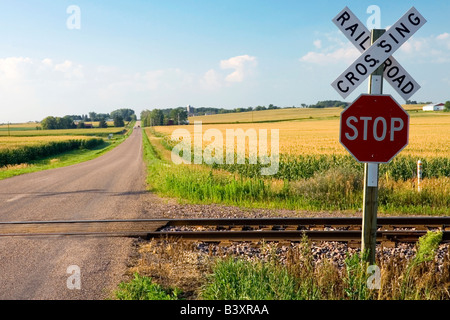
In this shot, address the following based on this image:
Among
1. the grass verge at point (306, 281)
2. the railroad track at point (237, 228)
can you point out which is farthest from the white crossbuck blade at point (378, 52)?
the railroad track at point (237, 228)

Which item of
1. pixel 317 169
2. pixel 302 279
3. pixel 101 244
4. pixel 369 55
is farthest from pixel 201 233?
pixel 317 169

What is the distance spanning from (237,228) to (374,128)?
185 inches

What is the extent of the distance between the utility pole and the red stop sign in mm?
141

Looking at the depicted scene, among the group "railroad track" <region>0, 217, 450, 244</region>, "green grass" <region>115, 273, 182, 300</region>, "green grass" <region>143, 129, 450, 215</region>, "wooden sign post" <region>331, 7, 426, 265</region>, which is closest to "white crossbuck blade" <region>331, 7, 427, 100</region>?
"wooden sign post" <region>331, 7, 426, 265</region>

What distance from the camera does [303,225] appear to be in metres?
8.64

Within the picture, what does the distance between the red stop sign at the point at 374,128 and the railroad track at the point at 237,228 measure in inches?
130

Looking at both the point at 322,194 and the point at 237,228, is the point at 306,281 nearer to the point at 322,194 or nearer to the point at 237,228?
the point at 237,228

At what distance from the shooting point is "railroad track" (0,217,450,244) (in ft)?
24.8

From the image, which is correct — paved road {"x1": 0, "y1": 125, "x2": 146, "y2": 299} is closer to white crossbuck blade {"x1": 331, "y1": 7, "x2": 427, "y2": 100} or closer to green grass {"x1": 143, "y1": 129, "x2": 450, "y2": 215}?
green grass {"x1": 143, "y1": 129, "x2": 450, "y2": 215}

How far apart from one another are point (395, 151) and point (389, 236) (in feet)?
12.2

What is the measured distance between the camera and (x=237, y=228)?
27.7ft

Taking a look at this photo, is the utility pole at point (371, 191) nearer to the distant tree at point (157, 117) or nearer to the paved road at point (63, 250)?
the paved road at point (63, 250)

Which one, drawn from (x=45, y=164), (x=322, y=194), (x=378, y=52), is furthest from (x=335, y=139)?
(x=378, y=52)
